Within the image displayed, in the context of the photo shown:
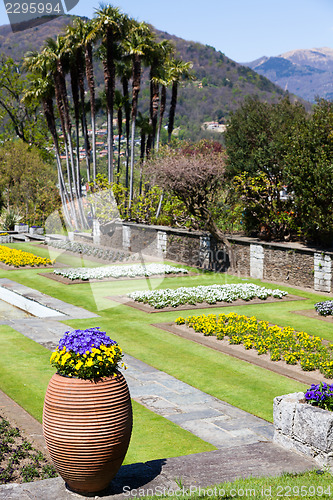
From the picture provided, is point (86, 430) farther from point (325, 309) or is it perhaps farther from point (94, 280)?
point (94, 280)

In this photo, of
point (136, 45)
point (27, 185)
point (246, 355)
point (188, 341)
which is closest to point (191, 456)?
point (246, 355)

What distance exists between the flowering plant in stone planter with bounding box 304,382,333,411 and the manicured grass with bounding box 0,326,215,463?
1733 mm

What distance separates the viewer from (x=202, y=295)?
1850cm

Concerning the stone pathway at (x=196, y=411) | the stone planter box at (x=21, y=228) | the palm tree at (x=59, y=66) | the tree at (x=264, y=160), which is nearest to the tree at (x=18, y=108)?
the palm tree at (x=59, y=66)

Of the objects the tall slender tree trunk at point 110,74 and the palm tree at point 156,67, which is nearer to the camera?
the tall slender tree trunk at point 110,74

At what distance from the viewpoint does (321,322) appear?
51.5ft

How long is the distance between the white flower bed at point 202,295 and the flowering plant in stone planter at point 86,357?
11290mm

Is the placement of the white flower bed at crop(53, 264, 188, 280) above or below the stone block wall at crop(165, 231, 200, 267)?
below

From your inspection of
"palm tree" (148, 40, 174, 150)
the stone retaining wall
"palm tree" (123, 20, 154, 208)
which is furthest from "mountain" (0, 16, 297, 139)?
the stone retaining wall

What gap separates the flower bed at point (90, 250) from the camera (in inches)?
1133

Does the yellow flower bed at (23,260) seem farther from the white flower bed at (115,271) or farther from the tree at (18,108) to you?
the tree at (18,108)

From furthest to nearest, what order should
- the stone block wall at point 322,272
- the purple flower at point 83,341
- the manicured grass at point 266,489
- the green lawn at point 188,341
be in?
the stone block wall at point 322,272
the green lawn at point 188,341
the purple flower at point 83,341
the manicured grass at point 266,489

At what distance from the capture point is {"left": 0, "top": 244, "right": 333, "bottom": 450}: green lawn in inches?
412

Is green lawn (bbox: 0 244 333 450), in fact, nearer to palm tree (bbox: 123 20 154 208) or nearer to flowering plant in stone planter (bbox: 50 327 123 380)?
flowering plant in stone planter (bbox: 50 327 123 380)
